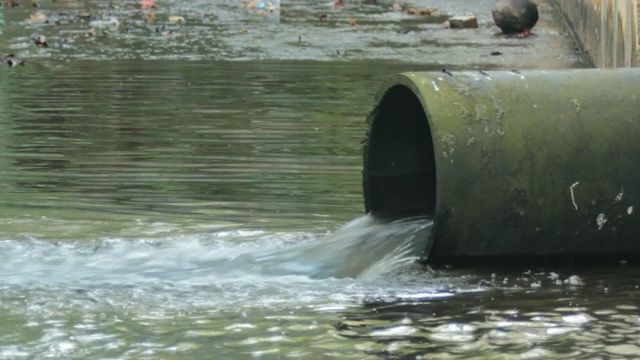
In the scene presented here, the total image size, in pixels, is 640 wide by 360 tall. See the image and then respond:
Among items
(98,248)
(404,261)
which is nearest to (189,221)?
(98,248)

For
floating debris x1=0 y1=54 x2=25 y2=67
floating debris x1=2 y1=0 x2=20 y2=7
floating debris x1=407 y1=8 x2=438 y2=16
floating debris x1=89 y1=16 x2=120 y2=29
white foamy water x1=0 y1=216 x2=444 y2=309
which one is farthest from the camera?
floating debris x1=2 y1=0 x2=20 y2=7

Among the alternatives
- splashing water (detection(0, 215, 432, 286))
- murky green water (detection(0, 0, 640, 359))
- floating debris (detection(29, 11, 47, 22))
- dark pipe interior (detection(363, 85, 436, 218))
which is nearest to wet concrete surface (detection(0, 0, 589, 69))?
floating debris (detection(29, 11, 47, 22))

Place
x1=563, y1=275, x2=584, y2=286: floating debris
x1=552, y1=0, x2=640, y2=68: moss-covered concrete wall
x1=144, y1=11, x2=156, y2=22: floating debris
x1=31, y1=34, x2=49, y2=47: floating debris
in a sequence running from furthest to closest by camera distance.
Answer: x1=144, y1=11, x2=156, y2=22: floating debris → x1=31, y1=34, x2=49, y2=47: floating debris → x1=552, y1=0, x2=640, y2=68: moss-covered concrete wall → x1=563, y1=275, x2=584, y2=286: floating debris

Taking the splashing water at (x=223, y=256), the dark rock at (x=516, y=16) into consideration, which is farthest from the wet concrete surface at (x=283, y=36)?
the splashing water at (x=223, y=256)

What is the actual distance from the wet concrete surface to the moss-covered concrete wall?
28cm

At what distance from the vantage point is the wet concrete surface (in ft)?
55.2

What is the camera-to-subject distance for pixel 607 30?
14.1 meters

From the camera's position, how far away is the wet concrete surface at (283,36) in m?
16.8

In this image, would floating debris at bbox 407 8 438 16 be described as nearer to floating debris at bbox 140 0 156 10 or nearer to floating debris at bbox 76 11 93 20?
floating debris at bbox 140 0 156 10

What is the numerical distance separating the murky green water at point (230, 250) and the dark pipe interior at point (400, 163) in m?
0.22

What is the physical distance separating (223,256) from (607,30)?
27.3ft

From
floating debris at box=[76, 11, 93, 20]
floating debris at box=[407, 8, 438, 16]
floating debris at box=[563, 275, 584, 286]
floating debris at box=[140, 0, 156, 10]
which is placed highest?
floating debris at box=[140, 0, 156, 10]

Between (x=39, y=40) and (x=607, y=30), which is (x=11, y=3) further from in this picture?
(x=607, y=30)

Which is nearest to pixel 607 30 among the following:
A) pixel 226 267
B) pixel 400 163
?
pixel 400 163
